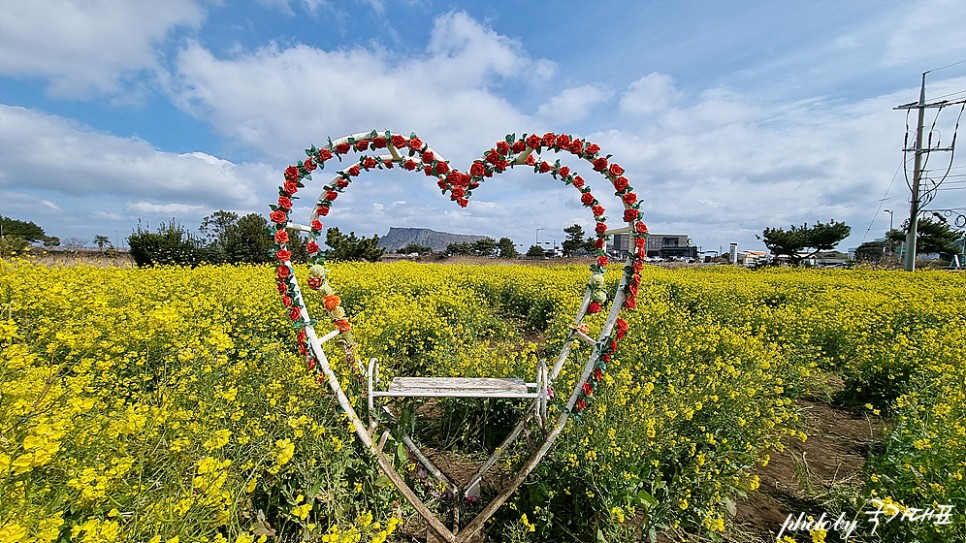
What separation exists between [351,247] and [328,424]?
17.5 metres

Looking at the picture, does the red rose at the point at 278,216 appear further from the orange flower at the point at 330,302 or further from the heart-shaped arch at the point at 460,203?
the orange flower at the point at 330,302

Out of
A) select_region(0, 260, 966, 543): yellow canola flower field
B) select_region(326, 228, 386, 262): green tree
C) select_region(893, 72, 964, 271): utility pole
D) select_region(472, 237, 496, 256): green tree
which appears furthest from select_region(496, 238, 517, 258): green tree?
select_region(0, 260, 966, 543): yellow canola flower field

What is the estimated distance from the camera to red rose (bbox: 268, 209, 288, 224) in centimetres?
236

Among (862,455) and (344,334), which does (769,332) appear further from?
(344,334)

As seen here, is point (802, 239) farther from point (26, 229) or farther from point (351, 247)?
point (26, 229)

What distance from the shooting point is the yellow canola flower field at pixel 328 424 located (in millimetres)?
1473

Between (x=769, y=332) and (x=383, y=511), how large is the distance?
532 centimetres

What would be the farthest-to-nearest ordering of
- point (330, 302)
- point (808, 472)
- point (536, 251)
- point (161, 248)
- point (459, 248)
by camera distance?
point (459, 248), point (536, 251), point (161, 248), point (808, 472), point (330, 302)

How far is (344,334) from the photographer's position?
2744 mm

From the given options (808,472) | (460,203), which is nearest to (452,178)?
(460,203)

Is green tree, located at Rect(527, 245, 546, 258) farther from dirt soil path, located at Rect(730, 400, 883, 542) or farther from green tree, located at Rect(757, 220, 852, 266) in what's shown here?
dirt soil path, located at Rect(730, 400, 883, 542)

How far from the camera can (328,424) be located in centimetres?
236

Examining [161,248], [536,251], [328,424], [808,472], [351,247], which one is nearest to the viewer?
[328,424]

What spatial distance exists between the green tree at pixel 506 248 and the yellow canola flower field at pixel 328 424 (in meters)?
32.1
